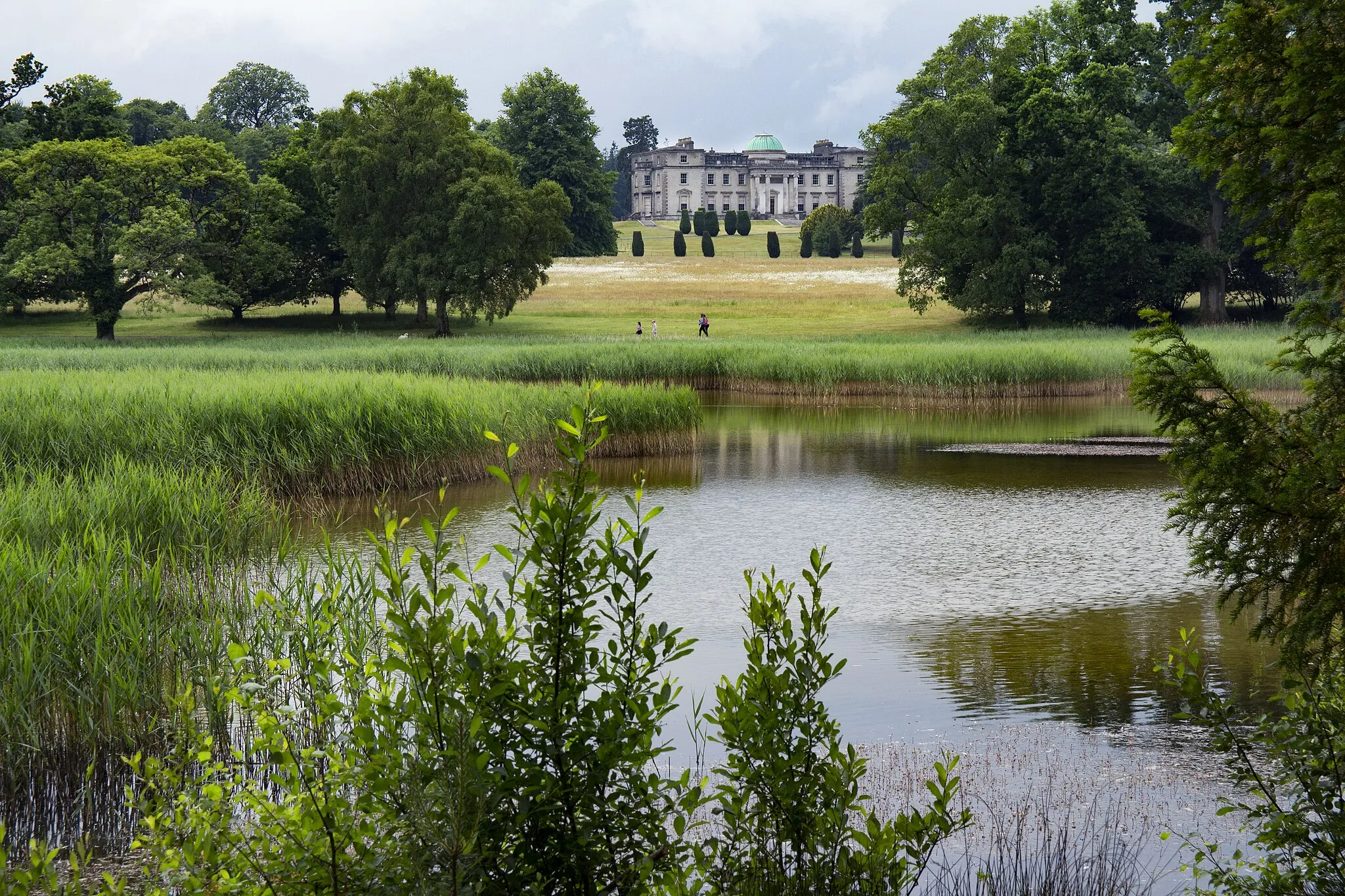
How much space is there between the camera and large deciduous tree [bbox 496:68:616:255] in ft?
226

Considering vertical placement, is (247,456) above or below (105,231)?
below

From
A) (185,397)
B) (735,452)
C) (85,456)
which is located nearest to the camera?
(85,456)

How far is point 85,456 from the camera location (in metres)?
11.6

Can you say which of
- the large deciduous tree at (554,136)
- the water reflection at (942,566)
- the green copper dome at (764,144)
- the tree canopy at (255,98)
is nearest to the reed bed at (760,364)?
the water reflection at (942,566)

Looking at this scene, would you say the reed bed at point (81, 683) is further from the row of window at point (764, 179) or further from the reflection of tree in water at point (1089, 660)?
the row of window at point (764, 179)

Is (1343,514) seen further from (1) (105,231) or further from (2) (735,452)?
(1) (105,231)

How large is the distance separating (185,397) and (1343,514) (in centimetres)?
1230

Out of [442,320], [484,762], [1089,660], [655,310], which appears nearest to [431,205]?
[442,320]

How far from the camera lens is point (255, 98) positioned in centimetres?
8450

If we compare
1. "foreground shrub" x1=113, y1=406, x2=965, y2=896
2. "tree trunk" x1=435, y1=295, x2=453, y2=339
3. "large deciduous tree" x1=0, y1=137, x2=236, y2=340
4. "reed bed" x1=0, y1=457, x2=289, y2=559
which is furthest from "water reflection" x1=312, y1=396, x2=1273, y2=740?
"large deciduous tree" x1=0, y1=137, x2=236, y2=340

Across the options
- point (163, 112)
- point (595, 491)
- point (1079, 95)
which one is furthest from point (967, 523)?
point (163, 112)

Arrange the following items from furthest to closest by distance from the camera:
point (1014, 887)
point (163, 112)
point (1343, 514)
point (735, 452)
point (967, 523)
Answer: point (163, 112) < point (735, 452) < point (967, 523) < point (1343, 514) < point (1014, 887)

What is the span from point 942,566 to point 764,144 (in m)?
129

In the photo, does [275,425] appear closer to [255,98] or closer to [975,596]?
[975,596]
